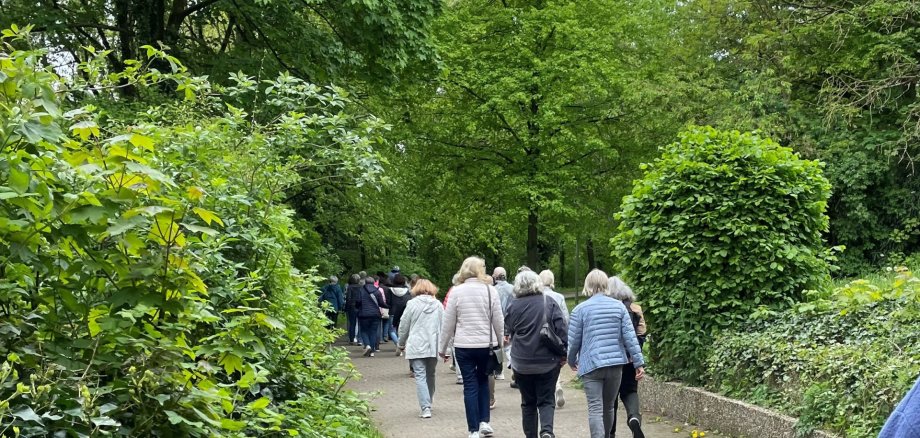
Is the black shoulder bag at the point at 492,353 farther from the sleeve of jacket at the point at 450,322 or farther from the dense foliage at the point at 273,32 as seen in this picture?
the dense foliage at the point at 273,32

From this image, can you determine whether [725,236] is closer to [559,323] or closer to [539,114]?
[559,323]

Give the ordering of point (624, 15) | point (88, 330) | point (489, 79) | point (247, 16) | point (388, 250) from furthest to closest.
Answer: point (388, 250), point (624, 15), point (489, 79), point (247, 16), point (88, 330)

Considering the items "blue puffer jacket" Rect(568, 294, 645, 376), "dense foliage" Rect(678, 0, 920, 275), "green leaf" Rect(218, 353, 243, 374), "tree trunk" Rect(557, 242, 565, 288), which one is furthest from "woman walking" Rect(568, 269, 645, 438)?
"tree trunk" Rect(557, 242, 565, 288)

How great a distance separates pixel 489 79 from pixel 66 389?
75.9ft

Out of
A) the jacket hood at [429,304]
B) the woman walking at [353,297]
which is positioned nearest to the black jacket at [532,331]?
the jacket hood at [429,304]

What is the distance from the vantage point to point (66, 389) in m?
3.17

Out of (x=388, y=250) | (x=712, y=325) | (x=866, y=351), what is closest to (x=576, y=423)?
(x=712, y=325)

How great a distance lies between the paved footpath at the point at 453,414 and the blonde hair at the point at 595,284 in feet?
6.54

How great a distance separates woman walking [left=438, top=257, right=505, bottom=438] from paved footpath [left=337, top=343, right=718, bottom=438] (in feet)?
1.89

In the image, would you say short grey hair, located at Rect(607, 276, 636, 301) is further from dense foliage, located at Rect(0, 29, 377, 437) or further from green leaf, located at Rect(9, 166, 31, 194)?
green leaf, located at Rect(9, 166, 31, 194)

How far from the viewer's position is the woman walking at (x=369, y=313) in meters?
21.8

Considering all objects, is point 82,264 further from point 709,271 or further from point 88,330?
point 709,271

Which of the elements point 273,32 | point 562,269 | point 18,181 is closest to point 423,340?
point 273,32

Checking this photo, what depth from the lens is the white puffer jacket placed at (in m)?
9.89
